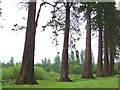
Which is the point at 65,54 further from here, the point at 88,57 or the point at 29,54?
the point at 88,57

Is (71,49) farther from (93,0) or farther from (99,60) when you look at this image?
(99,60)

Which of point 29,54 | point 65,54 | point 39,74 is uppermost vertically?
point 65,54

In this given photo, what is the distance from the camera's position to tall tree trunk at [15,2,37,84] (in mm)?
22172

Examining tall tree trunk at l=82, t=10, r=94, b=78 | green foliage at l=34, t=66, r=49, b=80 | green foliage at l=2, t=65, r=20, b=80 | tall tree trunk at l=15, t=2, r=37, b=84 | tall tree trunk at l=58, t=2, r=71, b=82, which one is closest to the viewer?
tall tree trunk at l=15, t=2, r=37, b=84

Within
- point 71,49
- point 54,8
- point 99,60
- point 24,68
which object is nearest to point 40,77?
point 71,49

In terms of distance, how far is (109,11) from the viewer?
4306 centimetres

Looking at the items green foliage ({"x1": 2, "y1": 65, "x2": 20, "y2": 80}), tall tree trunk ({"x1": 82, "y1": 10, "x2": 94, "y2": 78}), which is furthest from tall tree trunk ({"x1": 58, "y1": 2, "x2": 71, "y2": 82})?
tall tree trunk ({"x1": 82, "y1": 10, "x2": 94, "y2": 78})

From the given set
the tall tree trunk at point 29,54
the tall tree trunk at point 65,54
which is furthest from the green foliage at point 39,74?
the tall tree trunk at point 29,54

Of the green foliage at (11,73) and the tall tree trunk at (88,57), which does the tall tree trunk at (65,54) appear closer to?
the green foliage at (11,73)

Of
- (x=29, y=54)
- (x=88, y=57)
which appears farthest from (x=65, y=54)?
(x=88, y=57)

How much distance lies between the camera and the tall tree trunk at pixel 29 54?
2217 centimetres

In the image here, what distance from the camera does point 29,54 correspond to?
76.4 ft

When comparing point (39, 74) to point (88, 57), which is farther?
point (88, 57)

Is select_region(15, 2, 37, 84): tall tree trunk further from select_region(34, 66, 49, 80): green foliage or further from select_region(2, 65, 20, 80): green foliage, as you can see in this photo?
select_region(34, 66, 49, 80): green foliage
